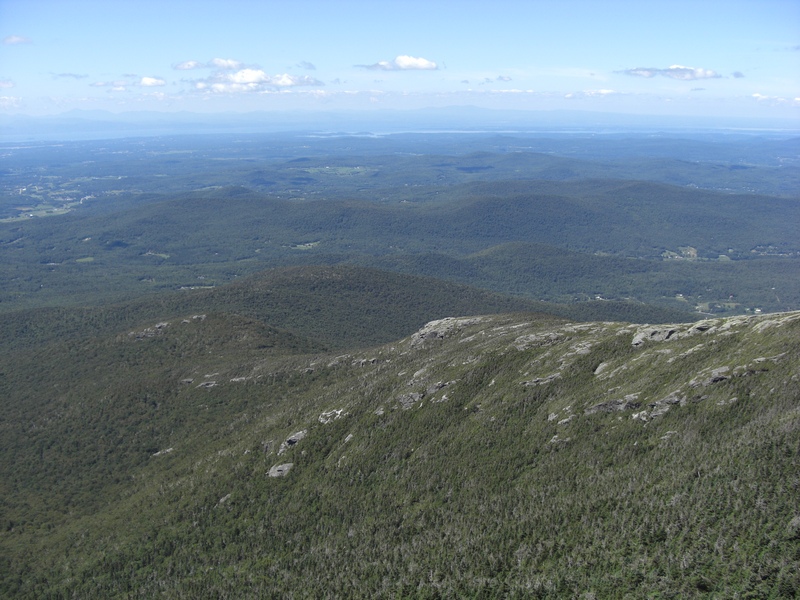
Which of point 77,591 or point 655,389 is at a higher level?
point 655,389

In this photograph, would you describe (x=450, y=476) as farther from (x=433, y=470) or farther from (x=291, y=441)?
(x=291, y=441)

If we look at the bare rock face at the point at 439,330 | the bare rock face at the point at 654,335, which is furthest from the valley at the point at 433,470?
the bare rock face at the point at 439,330

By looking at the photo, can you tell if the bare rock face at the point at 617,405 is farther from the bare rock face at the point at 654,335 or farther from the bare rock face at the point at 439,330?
the bare rock face at the point at 439,330

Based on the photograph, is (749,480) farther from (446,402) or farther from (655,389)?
(446,402)

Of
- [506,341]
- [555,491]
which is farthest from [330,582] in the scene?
[506,341]

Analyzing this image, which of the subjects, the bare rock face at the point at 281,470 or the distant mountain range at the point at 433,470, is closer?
the distant mountain range at the point at 433,470
